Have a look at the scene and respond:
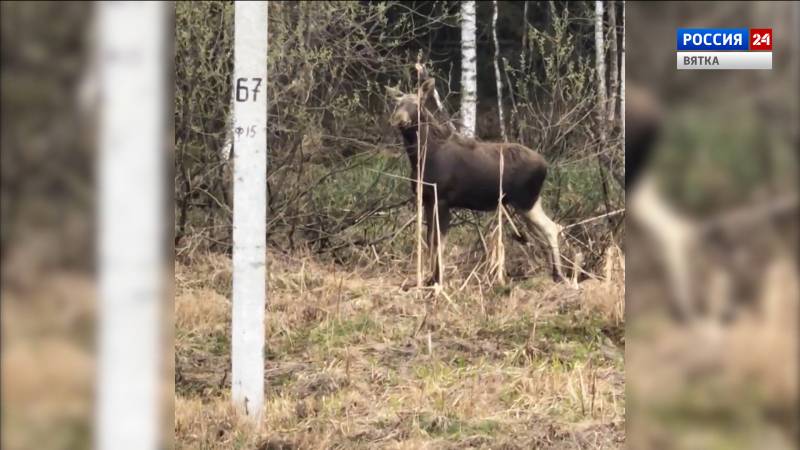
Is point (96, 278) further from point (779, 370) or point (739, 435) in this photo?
point (739, 435)

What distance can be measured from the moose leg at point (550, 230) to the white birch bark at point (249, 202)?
6.22 ft

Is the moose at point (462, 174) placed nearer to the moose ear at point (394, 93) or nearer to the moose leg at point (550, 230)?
the moose leg at point (550, 230)

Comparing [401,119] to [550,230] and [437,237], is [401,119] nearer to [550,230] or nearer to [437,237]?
[437,237]

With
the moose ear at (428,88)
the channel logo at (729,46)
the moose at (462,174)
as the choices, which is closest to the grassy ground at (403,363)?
the moose at (462,174)

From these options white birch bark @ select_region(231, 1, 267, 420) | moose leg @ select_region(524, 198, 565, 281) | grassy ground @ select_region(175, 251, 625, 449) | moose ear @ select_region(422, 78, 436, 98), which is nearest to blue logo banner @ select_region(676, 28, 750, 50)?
white birch bark @ select_region(231, 1, 267, 420)

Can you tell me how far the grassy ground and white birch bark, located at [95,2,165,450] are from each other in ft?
6.58

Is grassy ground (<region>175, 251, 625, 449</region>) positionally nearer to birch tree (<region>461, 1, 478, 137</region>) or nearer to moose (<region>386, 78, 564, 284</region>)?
moose (<region>386, 78, 564, 284</region>)

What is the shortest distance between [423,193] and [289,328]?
969 mm

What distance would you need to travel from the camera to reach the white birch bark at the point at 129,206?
0.90 meters

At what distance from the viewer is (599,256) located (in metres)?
4.54

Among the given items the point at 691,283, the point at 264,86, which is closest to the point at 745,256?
the point at 691,283

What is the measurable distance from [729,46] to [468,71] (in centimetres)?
583

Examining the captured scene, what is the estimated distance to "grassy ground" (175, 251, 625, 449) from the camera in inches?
128

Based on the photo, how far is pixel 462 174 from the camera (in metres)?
4.55
